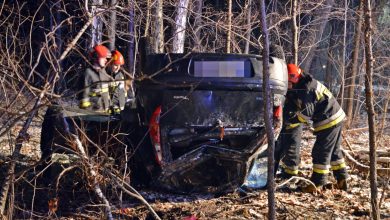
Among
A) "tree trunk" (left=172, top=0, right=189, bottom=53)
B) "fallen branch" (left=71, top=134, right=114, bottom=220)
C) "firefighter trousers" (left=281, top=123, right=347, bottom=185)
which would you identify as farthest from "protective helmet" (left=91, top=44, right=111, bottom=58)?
"tree trunk" (left=172, top=0, right=189, bottom=53)

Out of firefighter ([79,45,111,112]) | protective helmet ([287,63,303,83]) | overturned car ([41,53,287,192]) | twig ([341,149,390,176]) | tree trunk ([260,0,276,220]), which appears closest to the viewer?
tree trunk ([260,0,276,220])

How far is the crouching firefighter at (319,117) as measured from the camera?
17.9 feet

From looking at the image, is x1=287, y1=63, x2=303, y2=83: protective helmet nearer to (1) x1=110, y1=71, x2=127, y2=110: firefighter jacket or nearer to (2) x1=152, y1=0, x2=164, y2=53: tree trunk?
(1) x1=110, y1=71, x2=127, y2=110: firefighter jacket

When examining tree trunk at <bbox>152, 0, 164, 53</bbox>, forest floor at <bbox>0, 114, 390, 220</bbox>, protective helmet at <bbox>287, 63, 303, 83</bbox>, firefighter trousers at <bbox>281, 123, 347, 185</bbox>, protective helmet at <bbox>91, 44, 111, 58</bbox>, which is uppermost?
tree trunk at <bbox>152, 0, 164, 53</bbox>

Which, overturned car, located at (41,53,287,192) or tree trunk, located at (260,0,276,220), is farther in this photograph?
overturned car, located at (41,53,287,192)

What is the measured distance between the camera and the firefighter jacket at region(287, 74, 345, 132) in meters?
5.44

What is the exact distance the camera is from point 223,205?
187 inches

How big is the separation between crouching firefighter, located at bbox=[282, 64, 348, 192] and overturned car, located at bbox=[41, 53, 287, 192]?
102 centimetres

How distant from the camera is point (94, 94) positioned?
18.2 ft

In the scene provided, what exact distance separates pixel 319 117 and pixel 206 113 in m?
1.81

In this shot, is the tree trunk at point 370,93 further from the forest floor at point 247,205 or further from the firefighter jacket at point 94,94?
the firefighter jacket at point 94,94

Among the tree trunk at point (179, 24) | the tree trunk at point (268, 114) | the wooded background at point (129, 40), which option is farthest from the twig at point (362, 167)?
the tree trunk at point (179, 24)

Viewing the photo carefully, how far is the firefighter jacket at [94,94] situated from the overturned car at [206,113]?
98 centimetres

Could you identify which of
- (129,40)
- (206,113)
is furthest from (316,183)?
(129,40)
